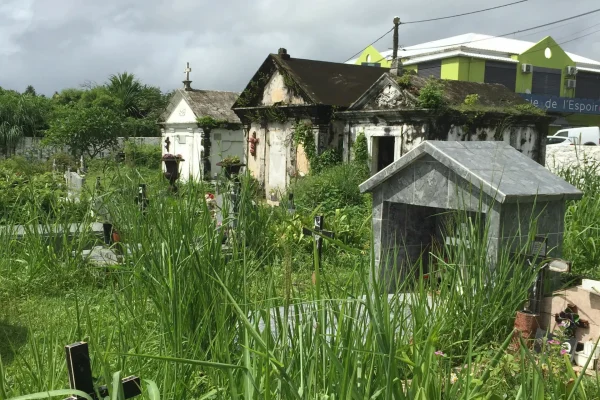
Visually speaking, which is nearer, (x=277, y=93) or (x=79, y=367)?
(x=79, y=367)

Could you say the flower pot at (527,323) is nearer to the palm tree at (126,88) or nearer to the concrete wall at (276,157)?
→ the concrete wall at (276,157)

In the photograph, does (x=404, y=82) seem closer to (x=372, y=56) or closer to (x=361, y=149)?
(x=361, y=149)

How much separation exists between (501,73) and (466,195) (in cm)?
3015

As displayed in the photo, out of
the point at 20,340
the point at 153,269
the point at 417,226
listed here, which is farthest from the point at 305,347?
the point at 417,226

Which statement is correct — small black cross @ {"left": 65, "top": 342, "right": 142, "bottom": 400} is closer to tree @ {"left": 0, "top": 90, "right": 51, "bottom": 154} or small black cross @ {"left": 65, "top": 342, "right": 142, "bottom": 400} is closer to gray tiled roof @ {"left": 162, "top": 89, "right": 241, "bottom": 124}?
gray tiled roof @ {"left": 162, "top": 89, "right": 241, "bottom": 124}

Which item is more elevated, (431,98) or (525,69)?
(525,69)

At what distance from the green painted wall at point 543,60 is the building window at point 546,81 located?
247 mm

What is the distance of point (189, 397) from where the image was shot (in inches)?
106

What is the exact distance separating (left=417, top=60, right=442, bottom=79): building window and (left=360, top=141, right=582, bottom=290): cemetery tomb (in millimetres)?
28181

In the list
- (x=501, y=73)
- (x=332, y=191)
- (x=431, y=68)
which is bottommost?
(x=332, y=191)

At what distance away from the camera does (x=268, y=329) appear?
215cm

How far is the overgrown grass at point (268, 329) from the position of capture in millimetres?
2123

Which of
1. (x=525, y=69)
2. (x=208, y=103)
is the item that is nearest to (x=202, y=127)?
(x=208, y=103)

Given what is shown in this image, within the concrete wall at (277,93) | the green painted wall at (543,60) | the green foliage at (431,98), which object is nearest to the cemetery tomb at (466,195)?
the green foliage at (431,98)
